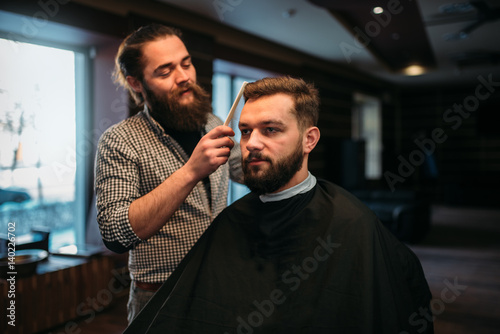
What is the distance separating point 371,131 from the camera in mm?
9758

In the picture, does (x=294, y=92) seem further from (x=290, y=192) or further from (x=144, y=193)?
(x=144, y=193)

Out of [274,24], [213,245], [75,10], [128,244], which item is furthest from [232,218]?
[274,24]

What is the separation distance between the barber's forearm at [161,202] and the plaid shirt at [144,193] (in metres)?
0.03

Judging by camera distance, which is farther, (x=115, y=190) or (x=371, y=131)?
(x=371, y=131)

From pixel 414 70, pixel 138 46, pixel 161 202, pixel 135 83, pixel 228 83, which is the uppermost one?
pixel 414 70

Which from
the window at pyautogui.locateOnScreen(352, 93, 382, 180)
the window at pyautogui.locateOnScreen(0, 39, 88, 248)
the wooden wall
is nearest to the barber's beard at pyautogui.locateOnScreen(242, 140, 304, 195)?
the window at pyautogui.locateOnScreen(0, 39, 88, 248)

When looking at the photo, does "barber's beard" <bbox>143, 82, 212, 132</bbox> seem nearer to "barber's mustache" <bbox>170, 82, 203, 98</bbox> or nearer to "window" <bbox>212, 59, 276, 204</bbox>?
"barber's mustache" <bbox>170, 82, 203, 98</bbox>

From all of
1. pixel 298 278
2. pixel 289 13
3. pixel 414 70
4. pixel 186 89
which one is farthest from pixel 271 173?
pixel 414 70

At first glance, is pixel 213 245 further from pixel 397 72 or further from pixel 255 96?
pixel 397 72

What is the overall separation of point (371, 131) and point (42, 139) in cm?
791

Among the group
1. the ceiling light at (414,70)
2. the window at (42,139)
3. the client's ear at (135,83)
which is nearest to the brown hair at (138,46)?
the client's ear at (135,83)

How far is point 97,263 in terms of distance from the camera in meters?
3.26

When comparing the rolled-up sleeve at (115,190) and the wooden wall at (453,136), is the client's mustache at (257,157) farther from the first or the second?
the wooden wall at (453,136)

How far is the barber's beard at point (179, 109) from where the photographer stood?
1.39 meters
